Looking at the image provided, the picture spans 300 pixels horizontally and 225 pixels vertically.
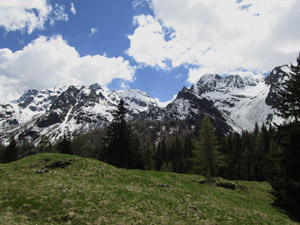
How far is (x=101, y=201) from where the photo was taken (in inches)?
679

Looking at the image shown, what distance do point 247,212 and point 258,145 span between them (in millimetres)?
71510

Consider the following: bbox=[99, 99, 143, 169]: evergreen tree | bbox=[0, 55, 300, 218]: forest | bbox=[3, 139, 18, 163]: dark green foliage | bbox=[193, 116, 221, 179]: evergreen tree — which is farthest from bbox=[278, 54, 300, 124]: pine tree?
bbox=[3, 139, 18, 163]: dark green foliage

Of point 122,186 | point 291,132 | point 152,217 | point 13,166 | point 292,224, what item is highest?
point 291,132

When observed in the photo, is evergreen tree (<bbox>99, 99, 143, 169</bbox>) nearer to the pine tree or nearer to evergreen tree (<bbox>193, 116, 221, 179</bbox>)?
evergreen tree (<bbox>193, 116, 221, 179</bbox>)

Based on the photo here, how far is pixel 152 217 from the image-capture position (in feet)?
50.9

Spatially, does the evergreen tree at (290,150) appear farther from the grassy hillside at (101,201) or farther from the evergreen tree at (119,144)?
the evergreen tree at (119,144)

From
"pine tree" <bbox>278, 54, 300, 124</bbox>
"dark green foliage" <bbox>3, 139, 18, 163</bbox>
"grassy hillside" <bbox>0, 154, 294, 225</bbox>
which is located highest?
"pine tree" <bbox>278, 54, 300, 124</bbox>

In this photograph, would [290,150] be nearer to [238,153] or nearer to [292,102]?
[292,102]

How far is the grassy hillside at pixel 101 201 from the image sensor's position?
14.8 m

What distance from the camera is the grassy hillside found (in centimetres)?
1481

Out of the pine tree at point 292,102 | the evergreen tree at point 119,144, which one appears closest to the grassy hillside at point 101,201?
the pine tree at point 292,102

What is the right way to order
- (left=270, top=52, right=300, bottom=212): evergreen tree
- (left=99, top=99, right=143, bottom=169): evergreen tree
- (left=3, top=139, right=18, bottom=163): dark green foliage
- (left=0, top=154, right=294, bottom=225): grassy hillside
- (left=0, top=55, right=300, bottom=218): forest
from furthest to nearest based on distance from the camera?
(left=3, top=139, right=18, bottom=163): dark green foliage
(left=99, top=99, right=143, bottom=169): evergreen tree
(left=0, top=55, right=300, bottom=218): forest
(left=270, top=52, right=300, bottom=212): evergreen tree
(left=0, top=154, right=294, bottom=225): grassy hillside

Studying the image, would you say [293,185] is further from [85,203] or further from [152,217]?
[85,203]

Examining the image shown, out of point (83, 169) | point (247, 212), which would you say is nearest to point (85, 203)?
point (83, 169)
